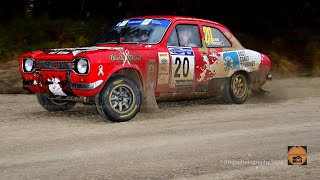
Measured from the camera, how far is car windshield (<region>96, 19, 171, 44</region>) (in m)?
7.64

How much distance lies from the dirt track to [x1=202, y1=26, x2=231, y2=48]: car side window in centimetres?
112

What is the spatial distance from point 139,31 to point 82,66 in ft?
5.13

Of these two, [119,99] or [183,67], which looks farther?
[183,67]

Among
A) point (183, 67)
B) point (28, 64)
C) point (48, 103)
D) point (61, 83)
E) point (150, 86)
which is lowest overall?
point (48, 103)

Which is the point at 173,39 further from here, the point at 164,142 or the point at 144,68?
the point at 164,142

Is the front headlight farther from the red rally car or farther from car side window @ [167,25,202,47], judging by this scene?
car side window @ [167,25,202,47]

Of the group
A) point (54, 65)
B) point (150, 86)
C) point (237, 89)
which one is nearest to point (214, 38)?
point (237, 89)

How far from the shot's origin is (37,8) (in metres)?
15.6

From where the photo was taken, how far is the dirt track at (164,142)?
4.31 meters

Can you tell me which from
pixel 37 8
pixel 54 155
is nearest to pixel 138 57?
pixel 54 155

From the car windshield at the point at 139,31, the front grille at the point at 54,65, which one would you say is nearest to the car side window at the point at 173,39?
the car windshield at the point at 139,31

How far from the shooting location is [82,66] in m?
6.55

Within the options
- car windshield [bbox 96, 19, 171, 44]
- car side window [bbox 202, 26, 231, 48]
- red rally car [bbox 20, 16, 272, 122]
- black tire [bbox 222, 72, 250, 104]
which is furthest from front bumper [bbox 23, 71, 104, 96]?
black tire [bbox 222, 72, 250, 104]

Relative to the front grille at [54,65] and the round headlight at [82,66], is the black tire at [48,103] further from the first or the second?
the round headlight at [82,66]
